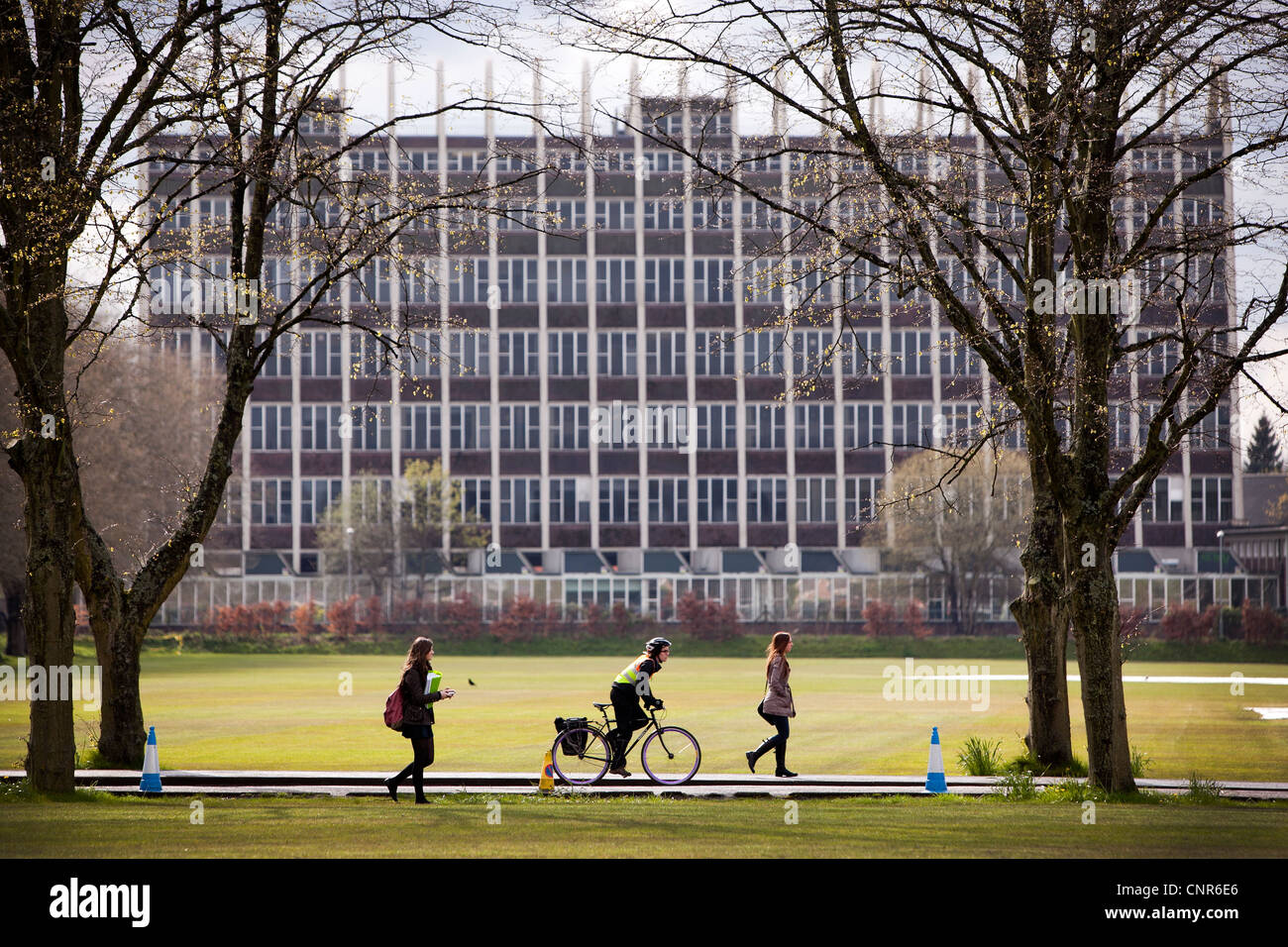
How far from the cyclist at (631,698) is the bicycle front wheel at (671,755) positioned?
0.41m

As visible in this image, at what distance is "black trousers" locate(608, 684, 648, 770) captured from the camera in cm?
1606

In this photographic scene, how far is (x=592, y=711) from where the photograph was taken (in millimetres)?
30656

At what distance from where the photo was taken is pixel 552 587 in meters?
76.9

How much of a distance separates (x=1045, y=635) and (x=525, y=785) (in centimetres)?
724

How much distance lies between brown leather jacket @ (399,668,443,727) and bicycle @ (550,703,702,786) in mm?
2531

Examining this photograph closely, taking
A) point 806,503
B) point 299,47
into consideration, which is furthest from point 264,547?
point 299,47

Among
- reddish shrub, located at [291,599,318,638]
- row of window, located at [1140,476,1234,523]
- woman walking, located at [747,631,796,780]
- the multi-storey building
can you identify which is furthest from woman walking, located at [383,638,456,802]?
row of window, located at [1140,476,1234,523]

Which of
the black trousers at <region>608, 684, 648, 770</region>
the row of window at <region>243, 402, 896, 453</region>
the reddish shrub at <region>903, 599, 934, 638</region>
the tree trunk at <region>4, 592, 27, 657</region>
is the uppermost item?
the row of window at <region>243, 402, 896, 453</region>

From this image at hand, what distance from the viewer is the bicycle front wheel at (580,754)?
53.5 feet

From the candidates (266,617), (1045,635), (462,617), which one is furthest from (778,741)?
(266,617)

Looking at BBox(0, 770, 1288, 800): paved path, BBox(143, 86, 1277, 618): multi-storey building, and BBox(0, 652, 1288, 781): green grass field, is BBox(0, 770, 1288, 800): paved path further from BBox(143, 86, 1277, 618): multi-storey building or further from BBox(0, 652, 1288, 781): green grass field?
BBox(143, 86, 1277, 618): multi-storey building

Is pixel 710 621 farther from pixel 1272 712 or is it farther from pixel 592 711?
pixel 1272 712

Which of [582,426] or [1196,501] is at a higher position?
[582,426]
